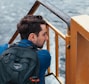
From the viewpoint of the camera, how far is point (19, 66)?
211 cm

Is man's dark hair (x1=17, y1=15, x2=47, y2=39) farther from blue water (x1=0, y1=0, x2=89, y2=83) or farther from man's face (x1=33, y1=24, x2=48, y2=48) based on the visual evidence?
blue water (x1=0, y1=0, x2=89, y2=83)

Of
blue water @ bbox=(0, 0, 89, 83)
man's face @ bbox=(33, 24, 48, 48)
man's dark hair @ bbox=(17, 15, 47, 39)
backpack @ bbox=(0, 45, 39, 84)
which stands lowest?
backpack @ bbox=(0, 45, 39, 84)

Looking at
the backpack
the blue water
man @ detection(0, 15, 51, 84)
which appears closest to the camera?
the backpack

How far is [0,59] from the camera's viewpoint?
2.19 m

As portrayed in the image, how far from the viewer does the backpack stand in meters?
2.11

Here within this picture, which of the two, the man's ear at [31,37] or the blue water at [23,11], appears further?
the blue water at [23,11]

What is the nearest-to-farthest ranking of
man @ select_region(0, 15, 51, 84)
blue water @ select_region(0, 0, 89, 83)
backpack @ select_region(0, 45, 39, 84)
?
backpack @ select_region(0, 45, 39, 84), man @ select_region(0, 15, 51, 84), blue water @ select_region(0, 0, 89, 83)

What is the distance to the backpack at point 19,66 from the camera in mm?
2107

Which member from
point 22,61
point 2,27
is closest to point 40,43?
point 22,61

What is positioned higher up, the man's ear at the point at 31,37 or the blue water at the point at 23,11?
the blue water at the point at 23,11

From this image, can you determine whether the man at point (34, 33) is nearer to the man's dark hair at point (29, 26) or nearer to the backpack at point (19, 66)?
the man's dark hair at point (29, 26)

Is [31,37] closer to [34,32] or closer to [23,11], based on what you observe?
[34,32]

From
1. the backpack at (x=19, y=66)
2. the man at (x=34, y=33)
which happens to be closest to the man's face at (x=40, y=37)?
the man at (x=34, y=33)

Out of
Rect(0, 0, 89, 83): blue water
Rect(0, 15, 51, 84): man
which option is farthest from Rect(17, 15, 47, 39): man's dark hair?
Rect(0, 0, 89, 83): blue water
